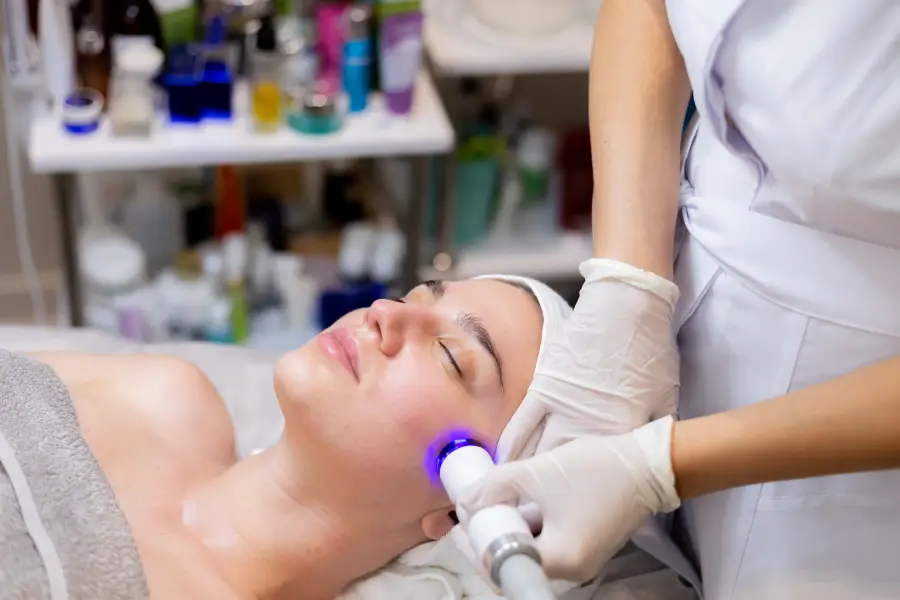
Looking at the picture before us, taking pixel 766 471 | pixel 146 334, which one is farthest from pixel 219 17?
pixel 766 471

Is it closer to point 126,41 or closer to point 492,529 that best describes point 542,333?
point 492,529

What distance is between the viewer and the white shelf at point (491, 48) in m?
1.93

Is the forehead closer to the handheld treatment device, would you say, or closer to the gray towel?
the handheld treatment device

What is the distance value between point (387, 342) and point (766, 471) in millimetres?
465

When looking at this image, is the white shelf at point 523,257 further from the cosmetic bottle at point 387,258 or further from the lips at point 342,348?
the lips at point 342,348

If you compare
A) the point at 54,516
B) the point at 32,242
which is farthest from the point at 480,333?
the point at 32,242

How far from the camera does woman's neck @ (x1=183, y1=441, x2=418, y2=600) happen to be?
1.20 metres

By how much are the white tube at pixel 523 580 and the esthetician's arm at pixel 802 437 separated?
18 centimetres

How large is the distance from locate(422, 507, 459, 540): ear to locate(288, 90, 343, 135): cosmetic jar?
88cm

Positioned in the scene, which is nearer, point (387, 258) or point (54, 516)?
point (54, 516)

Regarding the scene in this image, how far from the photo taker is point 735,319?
1055mm

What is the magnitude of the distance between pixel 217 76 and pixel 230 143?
0.13 metres

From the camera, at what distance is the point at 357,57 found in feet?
6.22

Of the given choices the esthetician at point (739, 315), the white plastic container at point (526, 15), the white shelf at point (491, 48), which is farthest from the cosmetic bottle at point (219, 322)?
the esthetician at point (739, 315)
